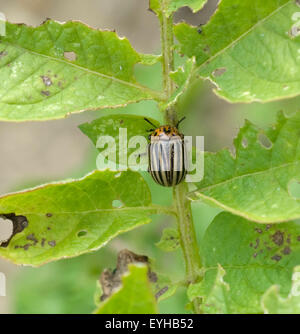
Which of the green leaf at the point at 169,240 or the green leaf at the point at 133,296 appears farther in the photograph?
the green leaf at the point at 169,240

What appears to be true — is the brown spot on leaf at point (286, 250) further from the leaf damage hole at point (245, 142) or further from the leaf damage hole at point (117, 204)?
the leaf damage hole at point (117, 204)

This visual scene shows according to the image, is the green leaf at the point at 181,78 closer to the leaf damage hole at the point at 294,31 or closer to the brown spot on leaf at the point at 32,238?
the leaf damage hole at the point at 294,31

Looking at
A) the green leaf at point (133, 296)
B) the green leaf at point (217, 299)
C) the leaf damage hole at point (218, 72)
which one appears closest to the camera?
the green leaf at point (133, 296)

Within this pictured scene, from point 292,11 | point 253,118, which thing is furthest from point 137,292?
point 253,118

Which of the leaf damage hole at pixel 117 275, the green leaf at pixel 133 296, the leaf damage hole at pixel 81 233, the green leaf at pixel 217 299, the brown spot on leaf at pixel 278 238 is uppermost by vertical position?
the leaf damage hole at pixel 81 233

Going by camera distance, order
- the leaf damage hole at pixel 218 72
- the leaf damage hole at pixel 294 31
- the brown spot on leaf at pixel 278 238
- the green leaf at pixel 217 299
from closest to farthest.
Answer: the green leaf at pixel 217 299 → the leaf damage hole at pixel 294 31 → the leaf damage hole at pixel 218 72 → the brown spot on leaf at pixel 278 238

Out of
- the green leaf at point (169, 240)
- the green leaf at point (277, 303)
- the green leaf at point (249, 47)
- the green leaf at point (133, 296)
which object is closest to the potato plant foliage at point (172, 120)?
the green leaf at point (249, 47)

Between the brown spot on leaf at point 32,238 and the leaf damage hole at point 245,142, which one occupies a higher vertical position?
the leaf damage hole at point 245,142

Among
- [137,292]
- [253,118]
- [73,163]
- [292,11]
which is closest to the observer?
[137,292]
